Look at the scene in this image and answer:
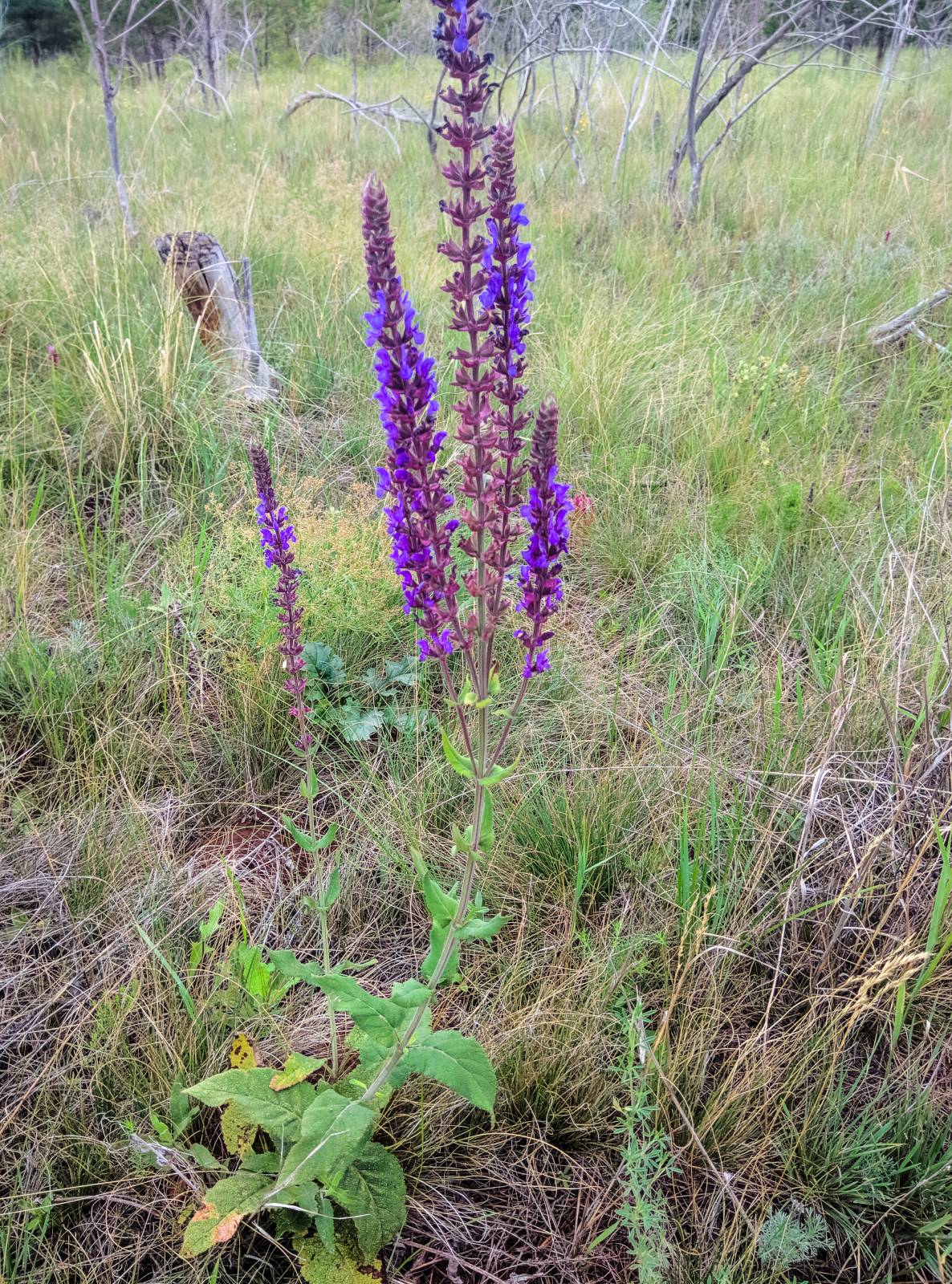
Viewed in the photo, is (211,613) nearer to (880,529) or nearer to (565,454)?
(565,454)

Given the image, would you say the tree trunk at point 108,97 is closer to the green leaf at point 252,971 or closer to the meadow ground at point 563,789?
the meadow ground at point 563,789

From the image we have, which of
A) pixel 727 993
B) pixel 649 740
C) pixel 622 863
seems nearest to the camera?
pixel 727 993

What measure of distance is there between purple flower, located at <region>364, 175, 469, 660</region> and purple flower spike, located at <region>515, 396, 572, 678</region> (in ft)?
0.42

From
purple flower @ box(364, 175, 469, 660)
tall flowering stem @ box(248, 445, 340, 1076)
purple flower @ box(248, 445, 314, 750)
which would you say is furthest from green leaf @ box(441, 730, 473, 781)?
purple flower @ box(248, 445, 314, 750)

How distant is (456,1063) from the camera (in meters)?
1.32

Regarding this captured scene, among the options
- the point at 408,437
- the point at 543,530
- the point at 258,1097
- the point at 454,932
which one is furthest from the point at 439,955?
the point at 408,437

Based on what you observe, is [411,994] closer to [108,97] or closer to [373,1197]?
[373,1197]

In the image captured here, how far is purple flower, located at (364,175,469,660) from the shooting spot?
3.49ft

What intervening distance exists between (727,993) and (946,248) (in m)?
5.17

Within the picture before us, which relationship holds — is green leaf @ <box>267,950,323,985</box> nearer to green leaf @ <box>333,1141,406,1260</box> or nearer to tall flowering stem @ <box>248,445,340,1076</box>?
tall flowering stem @ <box>248,445,340,1076</box>

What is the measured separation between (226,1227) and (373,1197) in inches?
10.3

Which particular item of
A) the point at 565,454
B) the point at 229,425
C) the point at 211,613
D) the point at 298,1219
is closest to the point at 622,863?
the point at 298,1219

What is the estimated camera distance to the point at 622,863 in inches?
78.5

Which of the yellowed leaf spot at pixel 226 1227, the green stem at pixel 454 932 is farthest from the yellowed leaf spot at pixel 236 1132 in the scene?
the green stem at pixel 454 932
